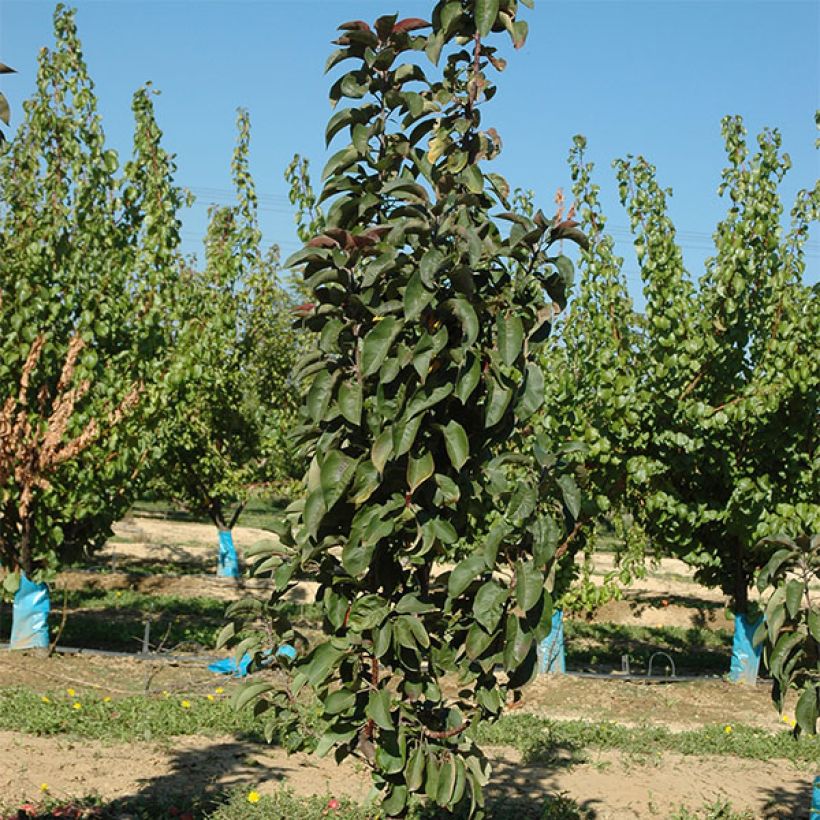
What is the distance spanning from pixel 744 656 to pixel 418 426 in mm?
7844

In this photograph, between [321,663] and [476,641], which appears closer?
[476,641]

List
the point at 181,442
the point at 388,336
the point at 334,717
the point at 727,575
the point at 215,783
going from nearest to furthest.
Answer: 1. the point at 388,336
2. the point at 334,717
3. the point at 215,783
4. the point at 727,575
5. the point at 181,442

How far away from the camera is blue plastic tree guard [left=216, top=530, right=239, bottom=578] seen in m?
17.2

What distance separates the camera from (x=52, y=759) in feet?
18.0

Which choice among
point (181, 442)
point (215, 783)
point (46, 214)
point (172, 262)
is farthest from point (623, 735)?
point (181, 442)

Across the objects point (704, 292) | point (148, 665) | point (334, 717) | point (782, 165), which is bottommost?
point (148, 665)

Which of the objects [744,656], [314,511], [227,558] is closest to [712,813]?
[314,511]

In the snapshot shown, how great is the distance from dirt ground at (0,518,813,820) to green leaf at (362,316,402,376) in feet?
9.90

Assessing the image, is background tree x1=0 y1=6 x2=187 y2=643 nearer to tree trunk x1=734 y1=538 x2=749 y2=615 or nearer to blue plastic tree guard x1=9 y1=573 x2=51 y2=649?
blue plastic tree guard x1=9 y1=573 x2=51 y2=649

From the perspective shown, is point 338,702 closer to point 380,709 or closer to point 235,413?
point 380,709

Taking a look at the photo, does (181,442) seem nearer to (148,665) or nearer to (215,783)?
(148,665)

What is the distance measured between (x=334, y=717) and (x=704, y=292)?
23.1 feet

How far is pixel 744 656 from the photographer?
9.71 meters

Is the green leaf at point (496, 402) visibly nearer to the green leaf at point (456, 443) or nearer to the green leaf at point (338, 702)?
the green leaf at point (456, 443)
